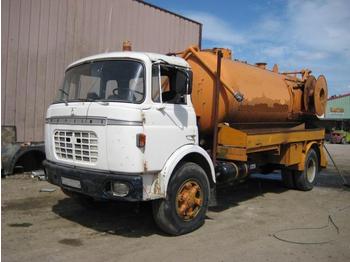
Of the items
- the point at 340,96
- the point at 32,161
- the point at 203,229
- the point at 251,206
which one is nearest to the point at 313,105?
the point at 251,206

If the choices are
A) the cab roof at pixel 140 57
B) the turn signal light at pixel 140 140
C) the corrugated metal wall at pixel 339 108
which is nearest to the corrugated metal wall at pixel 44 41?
the cab roof at pixel 140 57

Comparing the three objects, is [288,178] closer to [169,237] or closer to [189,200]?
[189,200]

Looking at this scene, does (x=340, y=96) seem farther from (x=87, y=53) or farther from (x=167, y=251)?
(x=167, y=251)

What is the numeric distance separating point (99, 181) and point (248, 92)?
11.7ft

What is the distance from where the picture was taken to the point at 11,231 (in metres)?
6.08

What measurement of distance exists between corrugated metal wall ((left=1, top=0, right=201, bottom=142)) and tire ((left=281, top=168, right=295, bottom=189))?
6.10 meters

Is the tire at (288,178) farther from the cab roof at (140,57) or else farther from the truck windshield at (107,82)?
the truck windshield at (107,82)

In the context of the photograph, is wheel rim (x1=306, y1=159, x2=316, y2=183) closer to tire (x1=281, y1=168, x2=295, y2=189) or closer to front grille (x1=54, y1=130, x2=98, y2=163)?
tire (x1=281, y1=168, x2=295, y2=189)

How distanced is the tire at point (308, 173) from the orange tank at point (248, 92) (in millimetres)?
1029

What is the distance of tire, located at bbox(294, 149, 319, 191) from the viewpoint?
10173mm

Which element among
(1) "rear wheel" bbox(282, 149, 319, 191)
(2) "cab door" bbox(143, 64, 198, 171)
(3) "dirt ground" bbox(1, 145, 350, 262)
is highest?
(2) "cab door" bbox(143, 64, 198, 171)

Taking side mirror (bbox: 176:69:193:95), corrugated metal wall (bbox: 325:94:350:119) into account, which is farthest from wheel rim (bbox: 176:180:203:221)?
corrugated metal wall (bbox: 325:94:350:119)

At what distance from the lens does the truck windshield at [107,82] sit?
5777 millimetres

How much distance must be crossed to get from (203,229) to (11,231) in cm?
272
